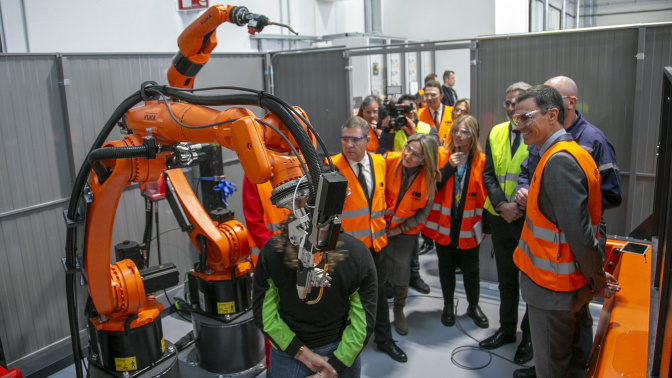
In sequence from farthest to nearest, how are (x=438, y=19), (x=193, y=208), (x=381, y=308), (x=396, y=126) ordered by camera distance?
(x=438, y=19)
(x=396, y=126)
(x=381, y=308)
(x=193, y=208)

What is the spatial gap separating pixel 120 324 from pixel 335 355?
1.45 m

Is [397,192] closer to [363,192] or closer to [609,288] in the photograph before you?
[363,192]

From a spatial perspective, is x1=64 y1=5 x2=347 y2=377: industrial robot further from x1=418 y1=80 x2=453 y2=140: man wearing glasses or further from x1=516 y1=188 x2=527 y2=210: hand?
x1=418 y1=80 x2=453 y2=140: man wearing glasses

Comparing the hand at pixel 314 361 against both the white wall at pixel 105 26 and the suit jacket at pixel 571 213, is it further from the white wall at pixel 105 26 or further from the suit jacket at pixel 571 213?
the white wall at pixel 105 26

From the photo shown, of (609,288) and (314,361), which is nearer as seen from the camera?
(314,361)

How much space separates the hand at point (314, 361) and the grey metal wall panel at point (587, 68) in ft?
10.3

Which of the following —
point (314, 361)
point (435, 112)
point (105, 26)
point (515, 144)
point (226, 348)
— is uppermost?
point (105, 26)

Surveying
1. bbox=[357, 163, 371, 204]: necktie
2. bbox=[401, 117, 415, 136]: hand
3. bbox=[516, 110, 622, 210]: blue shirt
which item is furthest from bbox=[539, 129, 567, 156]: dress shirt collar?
bbox=[401, 117, 415, 136]: hand

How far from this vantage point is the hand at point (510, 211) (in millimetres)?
3504

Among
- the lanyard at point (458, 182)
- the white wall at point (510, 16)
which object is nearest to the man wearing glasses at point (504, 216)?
the lanyard at point (458, 182)

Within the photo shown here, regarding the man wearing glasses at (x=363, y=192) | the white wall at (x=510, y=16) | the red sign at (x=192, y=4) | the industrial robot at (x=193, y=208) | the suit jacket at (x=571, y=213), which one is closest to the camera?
the industrial robot at (x=193, y=208)

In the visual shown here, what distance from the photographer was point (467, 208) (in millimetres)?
4094

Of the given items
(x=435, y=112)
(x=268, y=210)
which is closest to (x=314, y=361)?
(x=268, y=210)

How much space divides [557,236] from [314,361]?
134 centimetres
